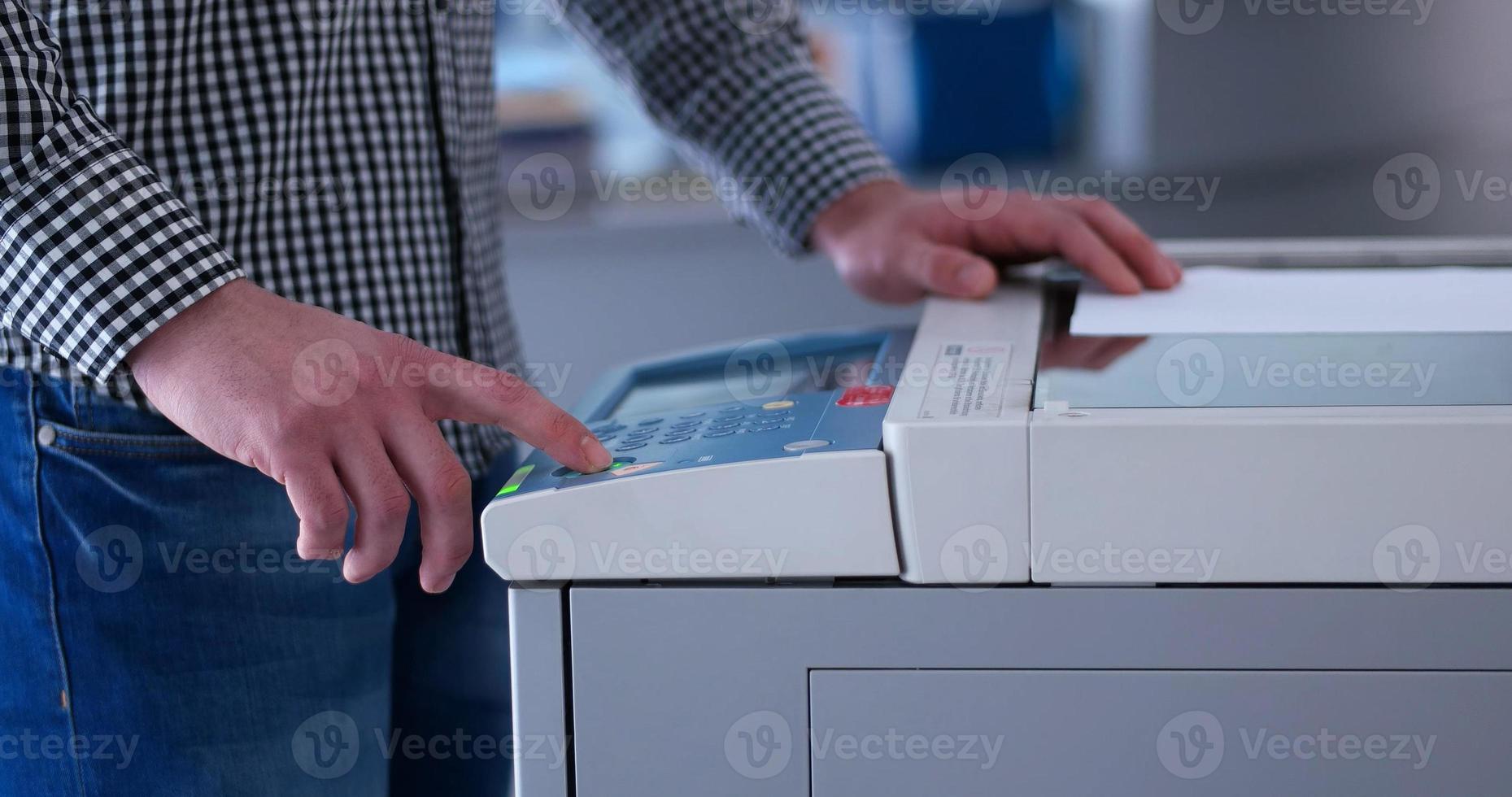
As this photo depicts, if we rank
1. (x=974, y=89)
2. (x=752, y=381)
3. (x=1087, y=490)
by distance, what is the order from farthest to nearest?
(x=974, y=89) → (x=752, y=381) → (x=1087, y=490)

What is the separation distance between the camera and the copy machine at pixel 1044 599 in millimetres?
460

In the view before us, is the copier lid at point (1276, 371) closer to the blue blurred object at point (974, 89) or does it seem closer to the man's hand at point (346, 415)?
the man's hand at point (346, 415)

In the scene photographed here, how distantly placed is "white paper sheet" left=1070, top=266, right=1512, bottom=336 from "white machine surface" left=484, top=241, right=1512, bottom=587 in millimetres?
74

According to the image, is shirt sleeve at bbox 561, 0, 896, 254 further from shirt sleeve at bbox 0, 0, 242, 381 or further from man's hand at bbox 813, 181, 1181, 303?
shirt sleeve at bbox 0, 0, 242, 381

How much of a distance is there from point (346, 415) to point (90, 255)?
0.14m

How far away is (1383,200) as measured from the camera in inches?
76.6

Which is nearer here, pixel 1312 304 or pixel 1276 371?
pixel 1276 371

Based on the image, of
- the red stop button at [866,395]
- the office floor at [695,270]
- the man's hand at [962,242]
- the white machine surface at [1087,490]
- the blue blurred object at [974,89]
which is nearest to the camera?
the white machine surface at [1087,490]

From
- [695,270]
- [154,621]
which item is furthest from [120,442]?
[695,270]

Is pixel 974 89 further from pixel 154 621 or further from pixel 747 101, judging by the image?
pixel 154 621

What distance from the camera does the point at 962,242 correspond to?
78 cm

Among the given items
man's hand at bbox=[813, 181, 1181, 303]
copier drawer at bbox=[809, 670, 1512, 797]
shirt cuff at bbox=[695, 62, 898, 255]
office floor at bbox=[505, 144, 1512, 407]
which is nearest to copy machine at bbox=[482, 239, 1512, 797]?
copier drawer at bbox=[809, 670, 1512, 797]

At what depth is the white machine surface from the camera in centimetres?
45

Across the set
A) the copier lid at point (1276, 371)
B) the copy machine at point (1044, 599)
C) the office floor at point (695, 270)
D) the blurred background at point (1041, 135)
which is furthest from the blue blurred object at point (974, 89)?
the copy machine at point (1044, 599)
